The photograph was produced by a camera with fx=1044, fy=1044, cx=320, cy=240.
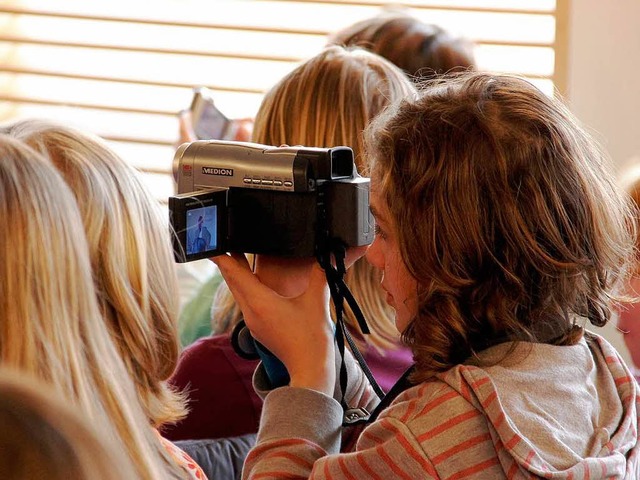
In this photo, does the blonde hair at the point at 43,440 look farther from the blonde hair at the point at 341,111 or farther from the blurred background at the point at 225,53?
the blurred background at the point at 225,53

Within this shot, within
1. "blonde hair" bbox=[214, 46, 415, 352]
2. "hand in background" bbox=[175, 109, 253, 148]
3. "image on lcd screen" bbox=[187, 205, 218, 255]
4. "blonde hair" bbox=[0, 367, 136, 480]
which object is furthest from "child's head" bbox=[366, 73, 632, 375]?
"hand in background" bbox=[175, 109, 253, 148]

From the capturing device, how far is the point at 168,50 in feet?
8.75

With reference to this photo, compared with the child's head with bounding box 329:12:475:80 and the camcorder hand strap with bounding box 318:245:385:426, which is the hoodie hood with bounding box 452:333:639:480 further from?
the child's head with bounding box 329:12:475:80

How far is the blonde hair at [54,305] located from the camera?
2.60 feet

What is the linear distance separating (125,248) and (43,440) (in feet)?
1.71

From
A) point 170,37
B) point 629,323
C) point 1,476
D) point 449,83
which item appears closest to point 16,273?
point 1,476

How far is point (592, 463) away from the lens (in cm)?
92

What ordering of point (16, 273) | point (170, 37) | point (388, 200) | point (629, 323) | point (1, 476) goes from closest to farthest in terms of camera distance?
point (1, 476)
point (16, 273)
point (388, 200)
point (629, 323)
point (170, 37)

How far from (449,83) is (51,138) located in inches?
15.9

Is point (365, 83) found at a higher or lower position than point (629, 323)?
higher

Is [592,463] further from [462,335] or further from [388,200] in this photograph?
[388,200]

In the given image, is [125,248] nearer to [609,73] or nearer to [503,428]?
[503,428]

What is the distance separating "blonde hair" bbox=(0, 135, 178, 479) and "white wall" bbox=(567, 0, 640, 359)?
5.10 ft

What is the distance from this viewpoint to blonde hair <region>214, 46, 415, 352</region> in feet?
4.68
